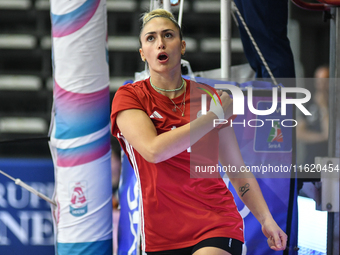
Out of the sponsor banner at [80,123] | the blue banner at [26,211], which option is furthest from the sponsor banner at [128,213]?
the blue banner at [26,211]

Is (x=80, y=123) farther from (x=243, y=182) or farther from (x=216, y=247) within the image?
(x=216, y=247)

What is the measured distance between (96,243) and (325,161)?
132cm

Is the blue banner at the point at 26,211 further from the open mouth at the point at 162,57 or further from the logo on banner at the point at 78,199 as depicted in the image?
the open mouth at the point at 162,57

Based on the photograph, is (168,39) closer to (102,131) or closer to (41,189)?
(102,131)

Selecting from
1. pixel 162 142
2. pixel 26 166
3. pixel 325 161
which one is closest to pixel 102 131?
pixel 26 166

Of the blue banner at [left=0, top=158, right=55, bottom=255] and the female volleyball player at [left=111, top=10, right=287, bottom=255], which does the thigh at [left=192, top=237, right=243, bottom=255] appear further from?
the blue banner at [left=0, top=158, right=55, bottom=255]

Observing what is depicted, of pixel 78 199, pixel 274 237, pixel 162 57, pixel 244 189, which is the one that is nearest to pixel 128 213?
pixel 78 199

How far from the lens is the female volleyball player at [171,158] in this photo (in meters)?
1.47

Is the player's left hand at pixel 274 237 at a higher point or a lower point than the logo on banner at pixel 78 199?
higher

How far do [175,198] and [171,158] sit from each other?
15 centimetres

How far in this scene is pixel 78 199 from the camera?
232cm

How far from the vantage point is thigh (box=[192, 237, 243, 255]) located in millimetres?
1445

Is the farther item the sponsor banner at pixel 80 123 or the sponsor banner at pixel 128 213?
the sponsor banner at pixel 128 213

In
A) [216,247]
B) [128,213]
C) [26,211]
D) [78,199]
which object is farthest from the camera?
[128,213]
